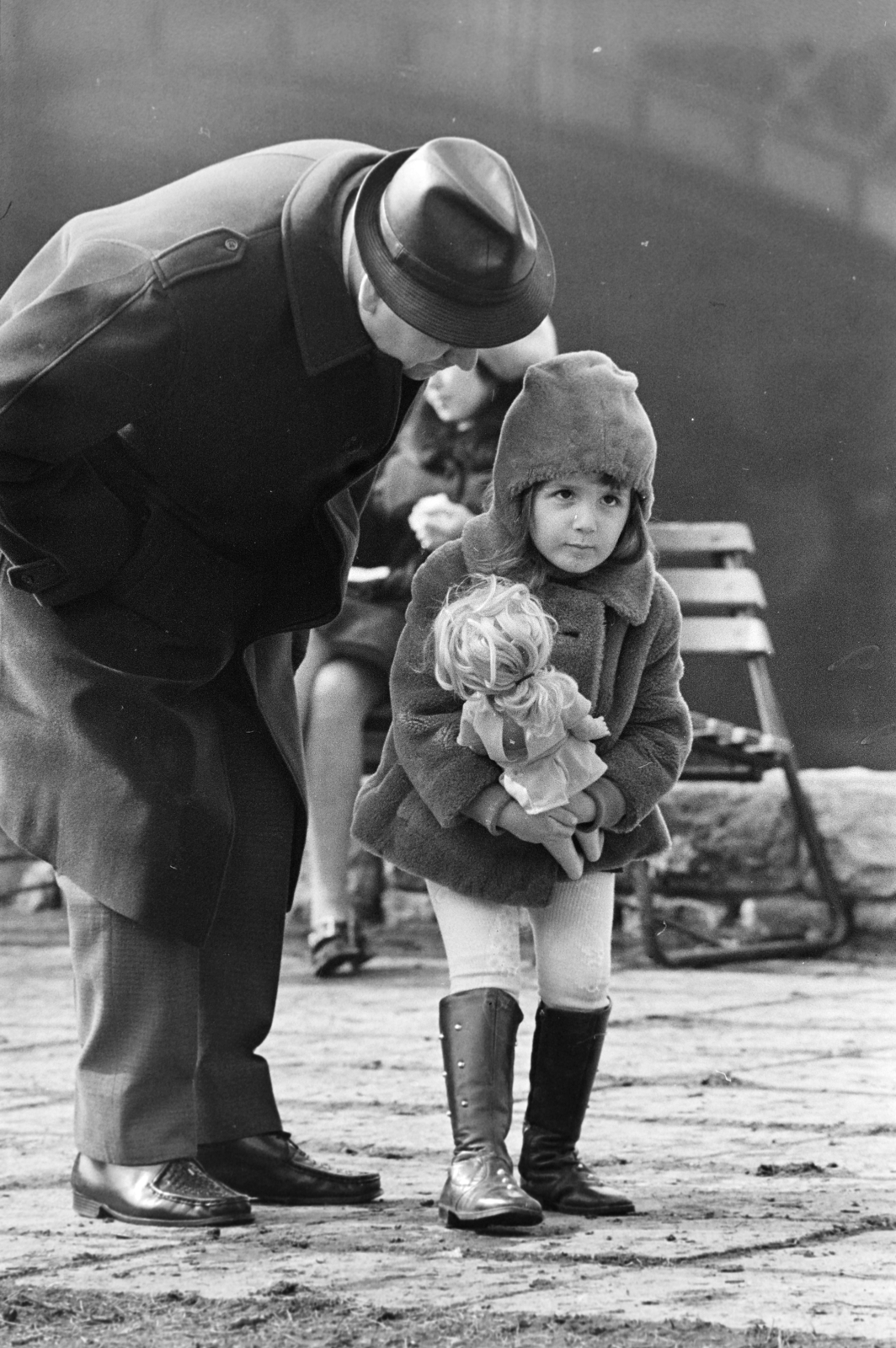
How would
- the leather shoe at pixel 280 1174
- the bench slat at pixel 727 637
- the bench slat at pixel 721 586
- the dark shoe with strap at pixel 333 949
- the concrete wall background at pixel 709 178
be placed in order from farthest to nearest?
the bench slat at pixel 721 586 < the bench slat at pixel 727 637 < the concrete wall background at pixel 709 178 < the dark shoe with strap at pixel 333 949 < the leather shoe at pixel 280 1174

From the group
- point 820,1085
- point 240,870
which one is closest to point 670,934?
point 820,1085

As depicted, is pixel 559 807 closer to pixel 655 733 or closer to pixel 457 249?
pixel 655 733

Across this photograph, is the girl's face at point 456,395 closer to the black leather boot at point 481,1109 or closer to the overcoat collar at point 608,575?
the overcoat collar at point 608,575

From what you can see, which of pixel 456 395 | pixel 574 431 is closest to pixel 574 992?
pixel 574 431

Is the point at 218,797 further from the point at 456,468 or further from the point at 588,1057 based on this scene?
the point at 456,468

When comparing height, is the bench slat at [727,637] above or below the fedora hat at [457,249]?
below

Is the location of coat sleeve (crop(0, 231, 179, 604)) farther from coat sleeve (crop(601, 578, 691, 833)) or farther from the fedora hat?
coat sleeve (crop(601, 578, 691, 833))

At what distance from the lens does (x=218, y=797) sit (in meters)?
2.46

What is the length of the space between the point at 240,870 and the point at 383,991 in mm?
1956

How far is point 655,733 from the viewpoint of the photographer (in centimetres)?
241

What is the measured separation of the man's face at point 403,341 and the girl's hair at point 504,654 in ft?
0.91

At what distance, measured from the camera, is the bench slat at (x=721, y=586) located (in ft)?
16.7

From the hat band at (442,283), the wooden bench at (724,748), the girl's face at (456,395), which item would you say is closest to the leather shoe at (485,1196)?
the hat band at (442,283)

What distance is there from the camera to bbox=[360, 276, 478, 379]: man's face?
2111 millimetres
